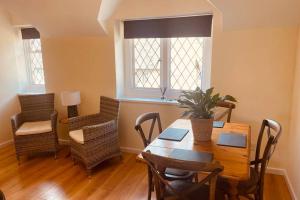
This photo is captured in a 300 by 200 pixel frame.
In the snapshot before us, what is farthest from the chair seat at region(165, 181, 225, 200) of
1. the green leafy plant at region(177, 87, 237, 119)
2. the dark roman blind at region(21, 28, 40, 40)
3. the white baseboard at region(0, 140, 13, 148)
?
the dark roman blind at region(21, 28, 40, 40)

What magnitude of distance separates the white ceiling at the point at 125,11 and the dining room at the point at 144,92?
0.01 m

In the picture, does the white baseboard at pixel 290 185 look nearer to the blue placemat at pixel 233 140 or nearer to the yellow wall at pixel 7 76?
the blue placemat at pixel 233 140

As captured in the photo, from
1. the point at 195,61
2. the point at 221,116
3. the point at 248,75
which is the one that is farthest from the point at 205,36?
the point at 221,116

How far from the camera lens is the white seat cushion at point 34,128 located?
295 cm

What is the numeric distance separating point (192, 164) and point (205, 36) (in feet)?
6.25

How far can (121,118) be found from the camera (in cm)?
323

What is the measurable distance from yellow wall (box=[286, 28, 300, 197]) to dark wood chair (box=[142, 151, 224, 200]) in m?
1.09

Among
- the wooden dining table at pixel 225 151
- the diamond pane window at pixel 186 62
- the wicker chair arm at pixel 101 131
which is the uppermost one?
the diamond pane window at pixel 186 62

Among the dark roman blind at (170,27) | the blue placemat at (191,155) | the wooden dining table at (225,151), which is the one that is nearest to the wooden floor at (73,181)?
the wooden dining table at (225,151)

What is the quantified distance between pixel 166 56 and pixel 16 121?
2.19 metres

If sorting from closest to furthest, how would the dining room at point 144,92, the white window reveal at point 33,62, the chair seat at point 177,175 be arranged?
the chair seat at point 177,175
the dining room at point 144,92
the white window reveal at point 33,62

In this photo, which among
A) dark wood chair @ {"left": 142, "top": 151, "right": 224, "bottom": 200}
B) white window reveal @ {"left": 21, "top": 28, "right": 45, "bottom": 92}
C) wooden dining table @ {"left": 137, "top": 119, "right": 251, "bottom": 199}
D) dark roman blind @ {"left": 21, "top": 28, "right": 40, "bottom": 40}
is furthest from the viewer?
white window reveal @ {"left": 21, "top": 28, "right": 45, "bottom": 92}

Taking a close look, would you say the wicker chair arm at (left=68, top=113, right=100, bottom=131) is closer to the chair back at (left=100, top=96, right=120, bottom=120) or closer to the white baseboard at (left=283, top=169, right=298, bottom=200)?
the chair back at (left=100, top=96, right=120, bottom=120)

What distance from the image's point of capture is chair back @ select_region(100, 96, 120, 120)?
291cm
